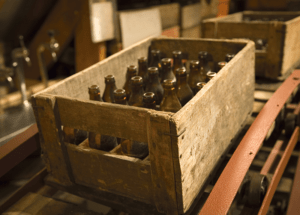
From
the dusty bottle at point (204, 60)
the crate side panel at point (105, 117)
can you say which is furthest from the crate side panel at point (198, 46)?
the crate side panel at point (105, 117)

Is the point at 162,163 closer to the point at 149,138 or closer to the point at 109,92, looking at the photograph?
the point at 149,138

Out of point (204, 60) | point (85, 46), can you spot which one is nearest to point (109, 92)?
point (204, 60)

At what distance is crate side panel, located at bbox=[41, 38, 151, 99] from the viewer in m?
1.23

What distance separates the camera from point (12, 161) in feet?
4.07

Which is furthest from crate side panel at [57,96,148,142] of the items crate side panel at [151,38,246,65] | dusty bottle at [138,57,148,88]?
crate side panel at [151,38,246,65]

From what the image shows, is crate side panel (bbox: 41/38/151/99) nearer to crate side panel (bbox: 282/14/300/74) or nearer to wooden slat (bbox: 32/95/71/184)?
wooden slat (bbox: 32/95/71/184)

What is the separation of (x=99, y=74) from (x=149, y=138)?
67 centimetres

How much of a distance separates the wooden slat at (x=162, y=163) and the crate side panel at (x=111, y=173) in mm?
44

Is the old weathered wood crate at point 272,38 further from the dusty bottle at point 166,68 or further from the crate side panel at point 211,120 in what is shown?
the dusty bottle at point 166,68

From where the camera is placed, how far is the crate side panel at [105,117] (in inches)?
35.4

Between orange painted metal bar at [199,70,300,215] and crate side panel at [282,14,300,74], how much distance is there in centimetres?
59

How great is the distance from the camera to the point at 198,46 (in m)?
1.75

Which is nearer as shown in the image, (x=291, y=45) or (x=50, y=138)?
(x=50, y=138)

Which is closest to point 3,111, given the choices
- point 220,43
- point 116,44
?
point 116,44
